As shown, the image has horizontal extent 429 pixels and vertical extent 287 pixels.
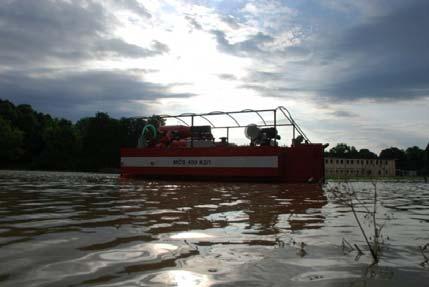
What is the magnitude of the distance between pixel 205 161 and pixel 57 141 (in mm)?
56239

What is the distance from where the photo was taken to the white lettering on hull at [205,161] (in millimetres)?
17391

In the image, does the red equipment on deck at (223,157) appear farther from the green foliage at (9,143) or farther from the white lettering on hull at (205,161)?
the green foliage at (9,143)

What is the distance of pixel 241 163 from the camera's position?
701 inches

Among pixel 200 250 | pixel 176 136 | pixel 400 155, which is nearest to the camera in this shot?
pixel 200 250

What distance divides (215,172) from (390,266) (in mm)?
15616

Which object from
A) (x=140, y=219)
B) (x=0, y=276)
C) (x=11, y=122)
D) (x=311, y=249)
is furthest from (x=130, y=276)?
(x=11, y=122)

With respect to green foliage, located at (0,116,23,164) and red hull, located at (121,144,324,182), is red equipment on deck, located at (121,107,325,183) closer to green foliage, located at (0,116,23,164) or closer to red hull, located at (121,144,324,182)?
red hull, located at (121,144,324,182)

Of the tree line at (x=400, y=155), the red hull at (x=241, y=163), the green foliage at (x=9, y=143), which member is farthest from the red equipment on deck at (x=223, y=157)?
the tree line at (x=400, y=155)

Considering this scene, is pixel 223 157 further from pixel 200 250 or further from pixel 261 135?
pixel 200 250

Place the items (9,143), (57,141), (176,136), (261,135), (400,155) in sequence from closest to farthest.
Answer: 1. (261,135)
2. (176,136)
3. (9,143)
4. (57,141)
5. (400,155)

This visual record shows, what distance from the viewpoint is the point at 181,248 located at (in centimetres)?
323

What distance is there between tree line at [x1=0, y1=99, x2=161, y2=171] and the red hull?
44.1 m

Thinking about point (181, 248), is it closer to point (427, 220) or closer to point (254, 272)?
point (254, 272)

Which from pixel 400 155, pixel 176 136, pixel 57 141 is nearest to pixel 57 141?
pixel 57 141
